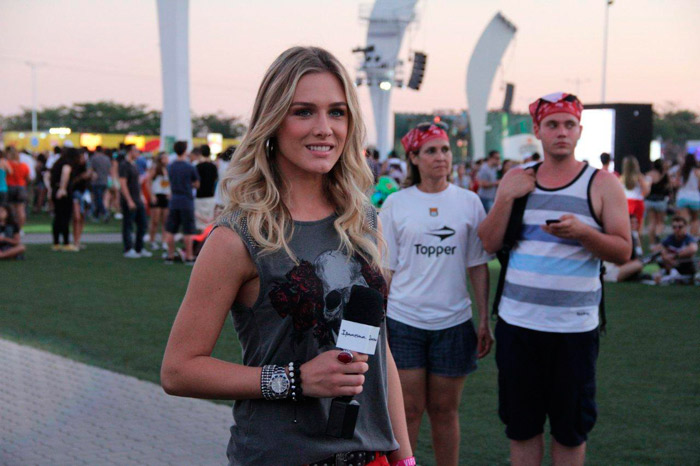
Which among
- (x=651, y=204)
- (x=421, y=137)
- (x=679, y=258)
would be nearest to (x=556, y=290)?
(x=421, y=137)

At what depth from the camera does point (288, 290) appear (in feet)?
7.20

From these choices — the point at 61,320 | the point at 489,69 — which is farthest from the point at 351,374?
the point at 489,69

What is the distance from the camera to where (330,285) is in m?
2.24

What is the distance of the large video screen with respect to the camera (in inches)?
769

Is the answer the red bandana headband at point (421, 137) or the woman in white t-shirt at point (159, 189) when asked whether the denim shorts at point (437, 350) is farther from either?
the woman in white t-shirt at point (159, 189)

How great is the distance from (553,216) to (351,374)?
246 cm

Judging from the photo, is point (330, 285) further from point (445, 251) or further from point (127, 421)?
point (127, 421)

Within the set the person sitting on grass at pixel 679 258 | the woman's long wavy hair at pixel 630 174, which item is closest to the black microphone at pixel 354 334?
the person sitting on grass at pixel 679 258

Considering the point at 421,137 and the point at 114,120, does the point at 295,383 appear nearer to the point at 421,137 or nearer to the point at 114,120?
the point at 421,137

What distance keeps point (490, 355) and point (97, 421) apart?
3969mm

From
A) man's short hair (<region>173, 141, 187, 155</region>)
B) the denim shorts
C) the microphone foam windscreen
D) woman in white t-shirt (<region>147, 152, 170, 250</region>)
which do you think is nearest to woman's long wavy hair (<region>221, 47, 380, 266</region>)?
the microphone foam windscreen

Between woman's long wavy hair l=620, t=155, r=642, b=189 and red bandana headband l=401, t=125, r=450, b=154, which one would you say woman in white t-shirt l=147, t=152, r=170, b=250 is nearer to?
woman's long wavy hair l=620, t=155, r=642, b=189

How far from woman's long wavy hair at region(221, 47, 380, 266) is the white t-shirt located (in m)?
2.47

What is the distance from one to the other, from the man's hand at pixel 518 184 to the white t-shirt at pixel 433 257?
2.06 feet
